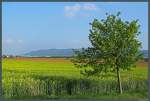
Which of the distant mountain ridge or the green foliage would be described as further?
the green foliage

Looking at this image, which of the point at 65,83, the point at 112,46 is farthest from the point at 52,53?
the point at 112,46

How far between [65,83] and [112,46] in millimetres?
953

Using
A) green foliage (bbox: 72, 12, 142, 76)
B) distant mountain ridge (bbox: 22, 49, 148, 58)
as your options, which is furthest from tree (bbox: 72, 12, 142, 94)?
distant mountain ridge (bbox: 22, 49, 148, 58)

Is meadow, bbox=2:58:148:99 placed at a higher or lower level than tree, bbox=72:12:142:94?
lower

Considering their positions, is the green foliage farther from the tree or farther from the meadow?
the meadow

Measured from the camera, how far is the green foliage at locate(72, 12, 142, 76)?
5879 mm

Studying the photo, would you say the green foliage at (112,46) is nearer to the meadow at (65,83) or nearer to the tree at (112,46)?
the tree at (112,46)

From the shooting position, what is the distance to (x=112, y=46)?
5.86 meters

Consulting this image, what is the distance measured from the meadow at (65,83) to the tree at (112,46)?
181 millimetres

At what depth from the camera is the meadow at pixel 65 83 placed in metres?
5.97

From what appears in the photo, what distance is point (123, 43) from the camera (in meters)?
5.86

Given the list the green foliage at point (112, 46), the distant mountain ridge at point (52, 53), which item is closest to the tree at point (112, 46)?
the green foliage at point (112, 46)

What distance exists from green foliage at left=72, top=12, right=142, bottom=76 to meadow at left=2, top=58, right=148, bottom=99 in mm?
187

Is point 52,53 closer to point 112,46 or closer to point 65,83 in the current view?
point 65,83
